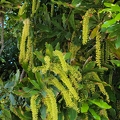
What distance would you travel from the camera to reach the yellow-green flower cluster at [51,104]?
176 centimetres

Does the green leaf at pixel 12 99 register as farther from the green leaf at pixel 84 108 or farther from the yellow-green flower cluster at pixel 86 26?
the yellow-green flower cluster at pixel 86 26

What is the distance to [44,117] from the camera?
6.27 feet

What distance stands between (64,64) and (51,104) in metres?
0.26

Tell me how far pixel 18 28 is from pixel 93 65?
702 millimetres

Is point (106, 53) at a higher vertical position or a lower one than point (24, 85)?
higher

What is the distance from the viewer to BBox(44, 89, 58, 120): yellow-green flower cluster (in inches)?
69.4

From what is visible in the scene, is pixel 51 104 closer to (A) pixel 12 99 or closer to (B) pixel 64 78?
(B) pixel 64 78

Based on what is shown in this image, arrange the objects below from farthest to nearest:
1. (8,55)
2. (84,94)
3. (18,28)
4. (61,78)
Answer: (8,55) → (18,28) → (84,94) → (61,78)

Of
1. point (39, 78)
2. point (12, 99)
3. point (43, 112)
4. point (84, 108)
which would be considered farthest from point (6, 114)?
point (84, 108)

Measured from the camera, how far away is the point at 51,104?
5.92 ft

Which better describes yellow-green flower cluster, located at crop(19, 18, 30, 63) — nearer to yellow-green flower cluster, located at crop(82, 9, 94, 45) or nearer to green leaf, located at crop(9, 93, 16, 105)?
green leaf, located at crop(9, 93, 16, 105)

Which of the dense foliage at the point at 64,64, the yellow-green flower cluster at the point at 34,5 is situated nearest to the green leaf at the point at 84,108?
the dense foliage at the point at 64,64

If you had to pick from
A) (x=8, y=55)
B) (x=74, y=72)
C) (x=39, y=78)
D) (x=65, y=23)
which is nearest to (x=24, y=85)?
(x=39, y=78)

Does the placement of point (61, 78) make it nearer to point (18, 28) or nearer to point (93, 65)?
point (93, 65)
